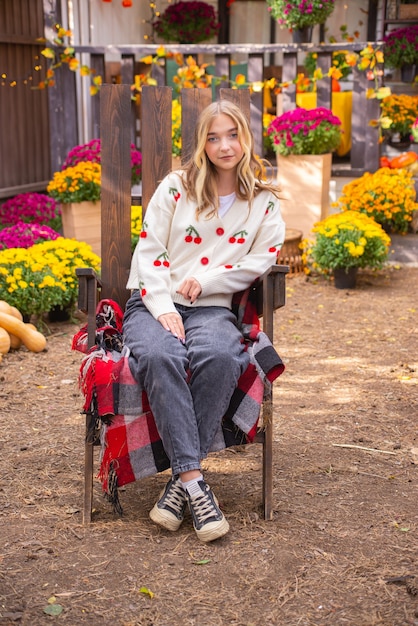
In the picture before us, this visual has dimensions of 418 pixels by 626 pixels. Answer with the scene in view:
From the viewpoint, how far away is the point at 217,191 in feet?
9.87

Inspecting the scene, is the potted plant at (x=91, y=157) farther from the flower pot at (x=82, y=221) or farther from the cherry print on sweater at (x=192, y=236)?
the cherry print on sweater at (x=192, y=236)

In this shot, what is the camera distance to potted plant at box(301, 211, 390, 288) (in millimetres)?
5746

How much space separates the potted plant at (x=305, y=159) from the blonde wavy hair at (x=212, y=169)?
3.46 m

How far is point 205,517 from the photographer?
8.43ft

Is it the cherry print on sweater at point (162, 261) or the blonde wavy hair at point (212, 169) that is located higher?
the blonde wavy hair at point (212, 169)

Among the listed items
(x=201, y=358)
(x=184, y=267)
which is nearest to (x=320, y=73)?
(x=184, y=267)

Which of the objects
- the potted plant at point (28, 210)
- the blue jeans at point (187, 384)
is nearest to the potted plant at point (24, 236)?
the potted plant at point (28, 210)

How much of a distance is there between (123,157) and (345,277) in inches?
121

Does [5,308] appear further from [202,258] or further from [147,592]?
[147,592]

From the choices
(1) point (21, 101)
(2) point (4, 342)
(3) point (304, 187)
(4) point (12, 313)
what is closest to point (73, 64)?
(1) point (21, 101)

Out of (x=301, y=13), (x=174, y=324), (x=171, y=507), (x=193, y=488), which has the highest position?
(x=301, y=13)

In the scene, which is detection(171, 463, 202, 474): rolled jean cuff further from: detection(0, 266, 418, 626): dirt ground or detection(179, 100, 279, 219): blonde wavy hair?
detection(179, 100, 279, 219): blonde wavy hair

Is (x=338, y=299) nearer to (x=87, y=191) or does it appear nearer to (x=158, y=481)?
(x=87, y=191)

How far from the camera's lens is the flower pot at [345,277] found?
5926 mm
